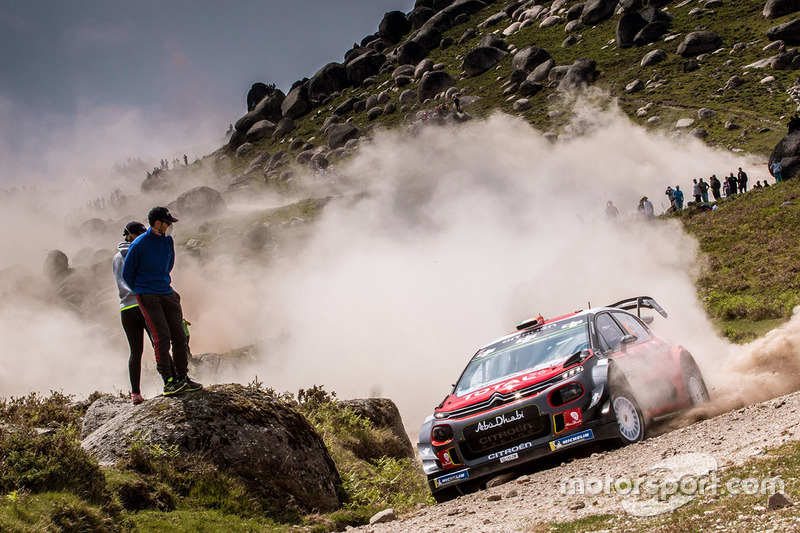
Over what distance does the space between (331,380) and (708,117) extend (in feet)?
129

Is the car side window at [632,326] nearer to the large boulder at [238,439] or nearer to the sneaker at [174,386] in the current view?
the large boulder at [238,439]

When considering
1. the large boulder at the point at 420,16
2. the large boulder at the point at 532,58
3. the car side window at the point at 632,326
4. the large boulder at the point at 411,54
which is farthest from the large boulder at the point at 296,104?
the car side window at the point at 632,326

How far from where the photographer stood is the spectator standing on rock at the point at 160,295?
744 centimetres

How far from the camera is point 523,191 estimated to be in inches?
1753

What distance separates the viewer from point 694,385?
940cm

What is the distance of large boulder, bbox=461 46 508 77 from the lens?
83500 millimetres

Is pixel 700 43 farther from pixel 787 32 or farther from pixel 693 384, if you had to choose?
pixel 693 384

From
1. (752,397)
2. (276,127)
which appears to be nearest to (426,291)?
(752,397)

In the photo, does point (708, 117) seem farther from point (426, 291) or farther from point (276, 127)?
point (276, 127)

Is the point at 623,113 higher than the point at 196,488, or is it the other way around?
the point at 623,113

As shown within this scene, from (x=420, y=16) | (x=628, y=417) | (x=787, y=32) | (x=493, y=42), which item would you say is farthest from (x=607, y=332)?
(x=420, y=16)

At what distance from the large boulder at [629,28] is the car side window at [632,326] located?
226 ft

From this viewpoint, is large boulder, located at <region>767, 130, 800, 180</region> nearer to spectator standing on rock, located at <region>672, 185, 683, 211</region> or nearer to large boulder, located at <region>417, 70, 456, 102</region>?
spectator standing on rock, located at <region>672, 185, 683, 211</region>

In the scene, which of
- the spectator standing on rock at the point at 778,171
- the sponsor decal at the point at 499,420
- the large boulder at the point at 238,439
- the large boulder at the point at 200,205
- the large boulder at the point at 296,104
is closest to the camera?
the large boulder at the point at 238,439
